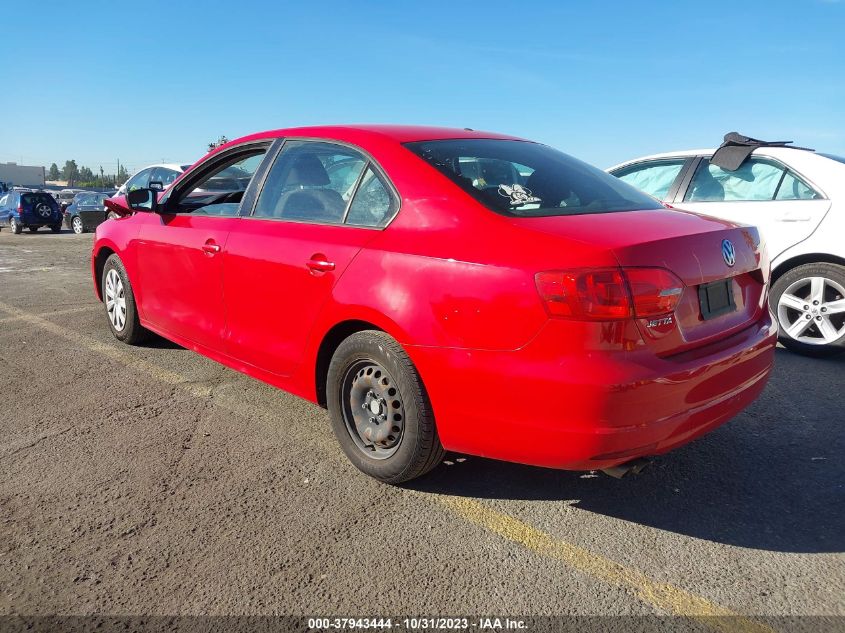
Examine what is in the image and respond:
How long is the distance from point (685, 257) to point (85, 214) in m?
23.8

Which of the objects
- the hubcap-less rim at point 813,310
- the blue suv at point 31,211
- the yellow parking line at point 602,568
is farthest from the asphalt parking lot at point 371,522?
the blue suv at point 31,211

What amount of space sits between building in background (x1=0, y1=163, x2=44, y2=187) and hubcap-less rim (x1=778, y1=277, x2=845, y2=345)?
116995 mm

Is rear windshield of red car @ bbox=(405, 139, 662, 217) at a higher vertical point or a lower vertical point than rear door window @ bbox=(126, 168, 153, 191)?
higher

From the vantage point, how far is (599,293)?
228cm

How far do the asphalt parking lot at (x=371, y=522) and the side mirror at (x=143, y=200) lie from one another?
1350 millimetres

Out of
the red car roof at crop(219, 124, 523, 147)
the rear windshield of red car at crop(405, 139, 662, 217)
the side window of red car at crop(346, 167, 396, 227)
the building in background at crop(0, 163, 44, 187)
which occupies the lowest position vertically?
the building in background at crop(0, 163, 44, 187)

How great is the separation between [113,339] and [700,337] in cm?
468

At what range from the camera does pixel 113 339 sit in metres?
5.47

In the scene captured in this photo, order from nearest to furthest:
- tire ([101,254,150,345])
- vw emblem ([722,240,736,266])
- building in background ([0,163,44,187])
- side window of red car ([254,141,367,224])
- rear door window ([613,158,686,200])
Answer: vw emblem ([722,240,736,266]) → side window of red car ([254,141,367,224]) → tire ([101,254,150,345]) → rear door window ([613,158,686,200]) → building in background ([0,163,44,187])

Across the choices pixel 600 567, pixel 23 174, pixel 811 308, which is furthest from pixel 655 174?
pixel 23 174

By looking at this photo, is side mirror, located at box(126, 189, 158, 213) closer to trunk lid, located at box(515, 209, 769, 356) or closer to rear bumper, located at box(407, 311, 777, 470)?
rear bumper, located at box(407, 311, 777, 470)

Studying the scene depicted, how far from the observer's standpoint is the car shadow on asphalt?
266cm

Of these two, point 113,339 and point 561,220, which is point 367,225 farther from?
point 113,339

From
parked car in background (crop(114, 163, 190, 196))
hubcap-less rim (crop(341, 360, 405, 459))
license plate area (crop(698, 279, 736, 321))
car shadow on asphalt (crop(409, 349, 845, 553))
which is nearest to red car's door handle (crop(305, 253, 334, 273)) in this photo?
hubcap-less rim (crop(341, 360, 405, 459))
